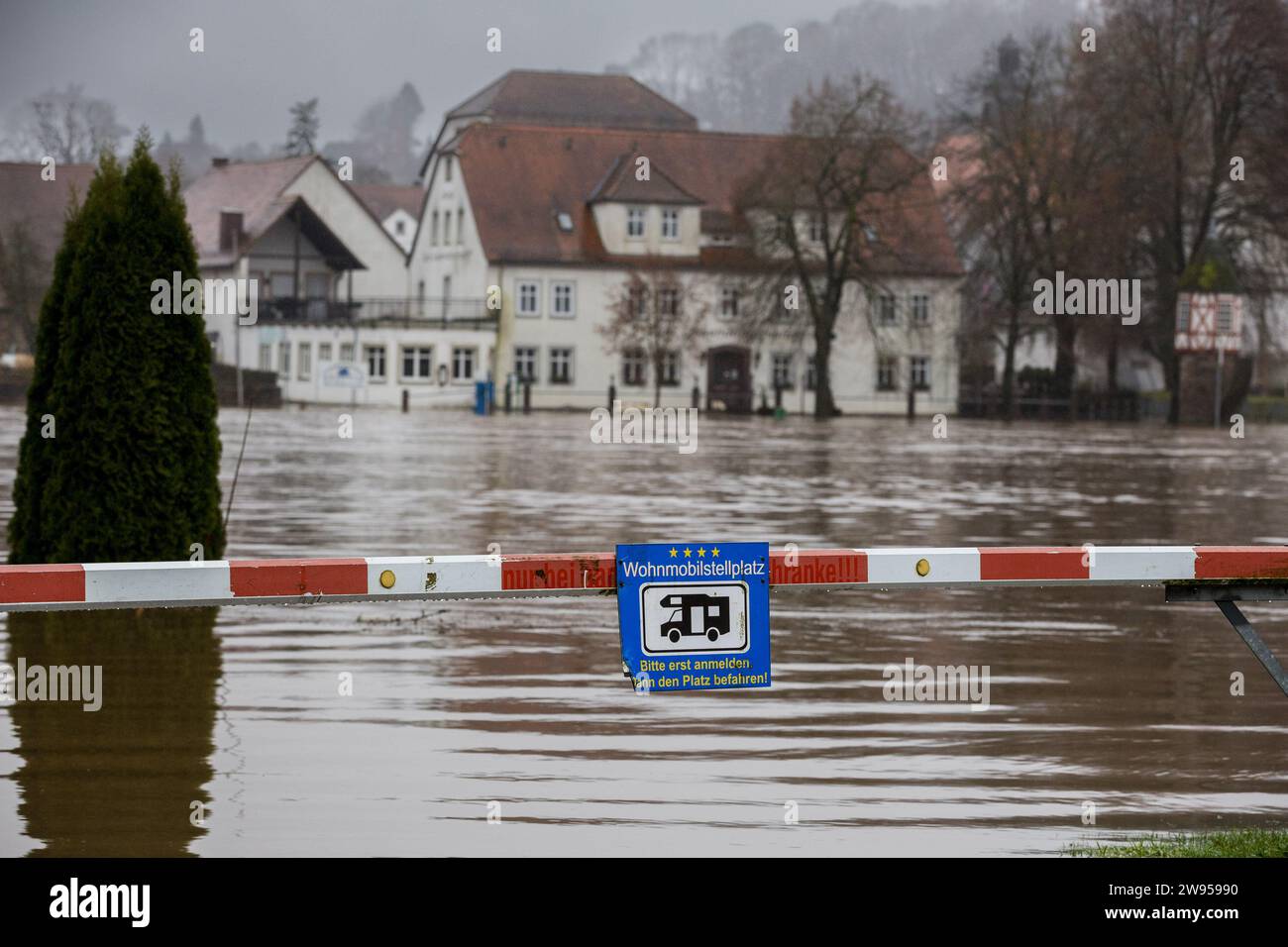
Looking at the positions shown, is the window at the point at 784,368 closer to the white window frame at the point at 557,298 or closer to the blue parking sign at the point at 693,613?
the white window frame at the point at 557,298

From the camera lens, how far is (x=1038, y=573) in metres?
7.41

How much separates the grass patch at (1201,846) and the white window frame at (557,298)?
251ft

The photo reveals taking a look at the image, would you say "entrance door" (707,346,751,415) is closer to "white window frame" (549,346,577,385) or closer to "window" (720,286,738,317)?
"window" (720,286,738,317)

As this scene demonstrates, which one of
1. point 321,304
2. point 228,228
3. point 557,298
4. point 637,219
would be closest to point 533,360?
point 557,298

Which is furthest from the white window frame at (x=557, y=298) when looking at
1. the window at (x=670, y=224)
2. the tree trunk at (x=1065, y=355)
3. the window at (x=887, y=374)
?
the tree trunk at (x=1065, y=355)

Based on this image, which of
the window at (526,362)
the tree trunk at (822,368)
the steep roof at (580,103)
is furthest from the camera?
the steep roof at (580,103)

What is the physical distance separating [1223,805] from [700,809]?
2.01 meters

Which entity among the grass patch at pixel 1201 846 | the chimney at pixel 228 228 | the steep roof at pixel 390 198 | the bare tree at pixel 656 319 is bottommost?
the grass patch at pixel 1201 846

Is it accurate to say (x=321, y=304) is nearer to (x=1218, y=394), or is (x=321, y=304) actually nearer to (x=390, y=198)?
(x=1218, y=394)

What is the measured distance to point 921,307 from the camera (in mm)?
86812

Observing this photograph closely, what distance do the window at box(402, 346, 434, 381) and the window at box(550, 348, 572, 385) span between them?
547 centimetres

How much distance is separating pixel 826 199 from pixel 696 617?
2838 inches

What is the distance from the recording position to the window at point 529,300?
273 feet

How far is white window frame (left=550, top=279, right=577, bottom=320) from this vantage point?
83438 millimetres
